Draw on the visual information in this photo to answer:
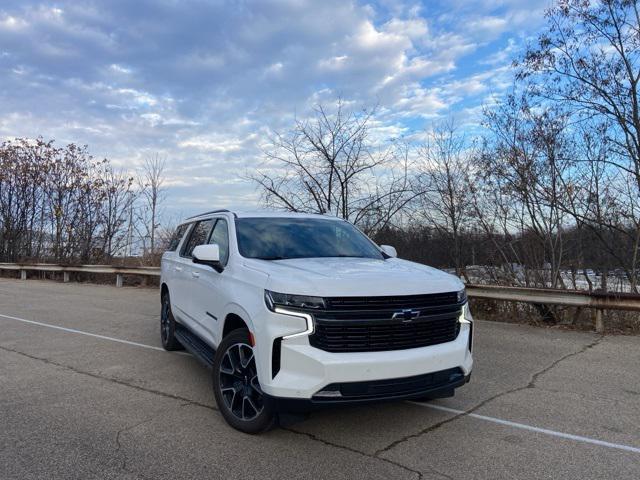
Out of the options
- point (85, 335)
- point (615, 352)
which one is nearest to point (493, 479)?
point (615, 352)

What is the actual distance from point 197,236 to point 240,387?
2.79 m

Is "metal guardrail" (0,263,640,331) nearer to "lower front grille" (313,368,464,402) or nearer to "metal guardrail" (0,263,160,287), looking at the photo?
"lower front grille" (313,368,464,402)

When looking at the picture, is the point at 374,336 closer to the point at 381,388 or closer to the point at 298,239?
the point at 381,388

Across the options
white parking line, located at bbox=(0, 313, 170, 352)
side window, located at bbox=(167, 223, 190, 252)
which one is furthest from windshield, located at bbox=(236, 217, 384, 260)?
white parking line, located at bbox=(0, 313, 170, 352)

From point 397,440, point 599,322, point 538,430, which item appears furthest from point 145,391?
point 599,322

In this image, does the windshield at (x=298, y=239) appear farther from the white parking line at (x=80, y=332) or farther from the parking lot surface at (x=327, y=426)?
the white parking line at (x=80, y=332)

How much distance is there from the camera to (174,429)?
429cm

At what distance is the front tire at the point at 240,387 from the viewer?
4020mm

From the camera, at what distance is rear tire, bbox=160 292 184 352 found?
7.03 metres

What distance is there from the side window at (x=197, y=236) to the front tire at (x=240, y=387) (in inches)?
83.4

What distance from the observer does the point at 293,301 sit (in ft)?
12.3

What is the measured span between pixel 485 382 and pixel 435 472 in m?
2.40

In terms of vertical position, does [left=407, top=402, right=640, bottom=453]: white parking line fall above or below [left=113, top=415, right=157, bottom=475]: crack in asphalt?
above

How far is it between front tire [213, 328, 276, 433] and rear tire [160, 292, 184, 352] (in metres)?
2.78
